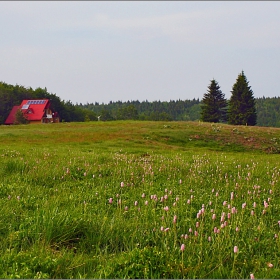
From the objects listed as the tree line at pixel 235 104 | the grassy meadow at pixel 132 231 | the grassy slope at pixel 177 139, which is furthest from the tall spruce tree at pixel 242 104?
the grassy meadow at pixel 132 231

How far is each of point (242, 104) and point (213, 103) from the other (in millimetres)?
7432

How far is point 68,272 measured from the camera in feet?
13.5

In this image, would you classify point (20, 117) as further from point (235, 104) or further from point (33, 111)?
point (235, 104)

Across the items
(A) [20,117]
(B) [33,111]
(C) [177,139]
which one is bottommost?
(C) [177,139]

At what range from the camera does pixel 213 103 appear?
8825 cm

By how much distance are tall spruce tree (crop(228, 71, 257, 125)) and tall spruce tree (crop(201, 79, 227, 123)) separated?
287 centimetres

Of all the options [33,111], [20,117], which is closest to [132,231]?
[20,117]

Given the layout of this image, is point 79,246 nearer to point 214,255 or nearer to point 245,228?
point 214,255

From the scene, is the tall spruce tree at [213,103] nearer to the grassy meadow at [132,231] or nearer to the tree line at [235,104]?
the tree line at [235,104]

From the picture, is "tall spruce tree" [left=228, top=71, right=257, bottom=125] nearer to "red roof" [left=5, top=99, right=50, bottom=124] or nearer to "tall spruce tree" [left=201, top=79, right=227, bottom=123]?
"tall spruce tree" [left=201, top=79, right=227, bottom=123]

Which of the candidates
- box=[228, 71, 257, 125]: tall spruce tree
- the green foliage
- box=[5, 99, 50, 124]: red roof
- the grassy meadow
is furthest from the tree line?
the grassy meadow

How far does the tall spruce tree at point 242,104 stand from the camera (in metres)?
85.1

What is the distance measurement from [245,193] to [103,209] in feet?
12.0

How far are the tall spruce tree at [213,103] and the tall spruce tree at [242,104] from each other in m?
2.87
